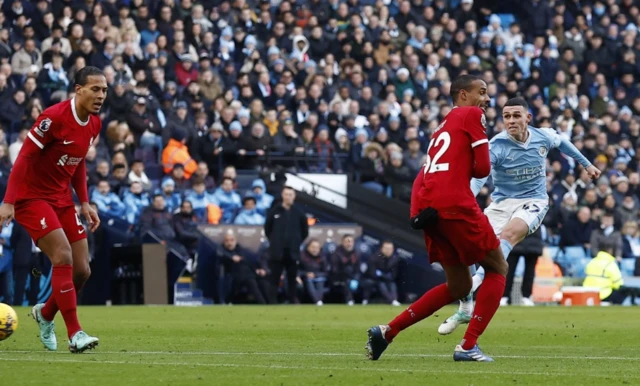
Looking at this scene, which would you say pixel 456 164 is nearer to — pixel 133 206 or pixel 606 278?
pixel 133 206

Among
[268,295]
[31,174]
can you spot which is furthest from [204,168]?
[31,174]

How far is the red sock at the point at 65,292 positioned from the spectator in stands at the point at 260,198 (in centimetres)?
1388

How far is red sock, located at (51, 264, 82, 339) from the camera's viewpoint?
10.7m

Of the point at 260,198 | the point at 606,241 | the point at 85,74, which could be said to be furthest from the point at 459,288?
the point at 606,241

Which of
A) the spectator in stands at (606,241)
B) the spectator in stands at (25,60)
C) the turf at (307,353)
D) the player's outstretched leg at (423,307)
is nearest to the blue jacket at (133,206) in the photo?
the spectator in stands at (25,60)

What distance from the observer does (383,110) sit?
2805cm

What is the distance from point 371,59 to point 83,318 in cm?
1387

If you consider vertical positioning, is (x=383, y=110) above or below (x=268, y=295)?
above

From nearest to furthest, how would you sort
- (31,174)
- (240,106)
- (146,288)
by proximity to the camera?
(31,174)
(146,288)
(240,106)

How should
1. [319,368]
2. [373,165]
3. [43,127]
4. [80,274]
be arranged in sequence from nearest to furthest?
[319,368] < [43,127] < [80,274] < [373,165]

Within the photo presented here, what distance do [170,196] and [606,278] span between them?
8503 mm

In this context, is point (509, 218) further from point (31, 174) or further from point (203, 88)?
point (203, 88)

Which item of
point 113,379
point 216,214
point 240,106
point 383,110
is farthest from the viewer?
point 383,110

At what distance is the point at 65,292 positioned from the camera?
→ 10.8m
